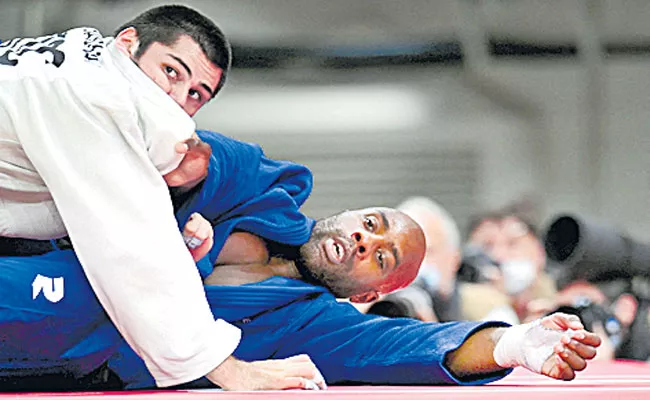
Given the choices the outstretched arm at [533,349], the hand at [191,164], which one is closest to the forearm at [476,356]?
the outstretched arm at [533,349]

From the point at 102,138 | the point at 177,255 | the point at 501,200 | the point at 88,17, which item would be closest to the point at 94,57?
the point at 102,138

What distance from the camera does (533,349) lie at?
1285 mm

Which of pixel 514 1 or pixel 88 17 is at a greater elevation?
pixel 514 1

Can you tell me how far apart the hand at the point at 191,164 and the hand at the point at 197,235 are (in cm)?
6

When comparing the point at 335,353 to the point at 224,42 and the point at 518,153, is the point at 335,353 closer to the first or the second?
the point at 224,42

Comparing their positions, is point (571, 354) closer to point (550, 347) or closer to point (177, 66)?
point (550, 347)

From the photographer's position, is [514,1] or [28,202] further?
[514,1]

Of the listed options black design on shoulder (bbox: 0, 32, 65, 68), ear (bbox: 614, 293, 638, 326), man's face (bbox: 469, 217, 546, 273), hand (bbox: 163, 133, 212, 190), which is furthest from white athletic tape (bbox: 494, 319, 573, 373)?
man's face (bbox: 469, 217, 546, 273)

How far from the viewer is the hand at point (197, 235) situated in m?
1.32

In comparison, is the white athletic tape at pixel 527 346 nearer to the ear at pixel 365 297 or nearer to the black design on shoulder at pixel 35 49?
the ear at pixel 365 297

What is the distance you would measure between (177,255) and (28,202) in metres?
0.24

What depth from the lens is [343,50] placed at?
539 centimetres

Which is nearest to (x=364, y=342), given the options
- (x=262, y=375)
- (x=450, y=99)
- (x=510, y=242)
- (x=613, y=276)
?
(x=262, y=375)

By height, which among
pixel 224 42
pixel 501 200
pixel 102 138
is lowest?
pixel 501 200
